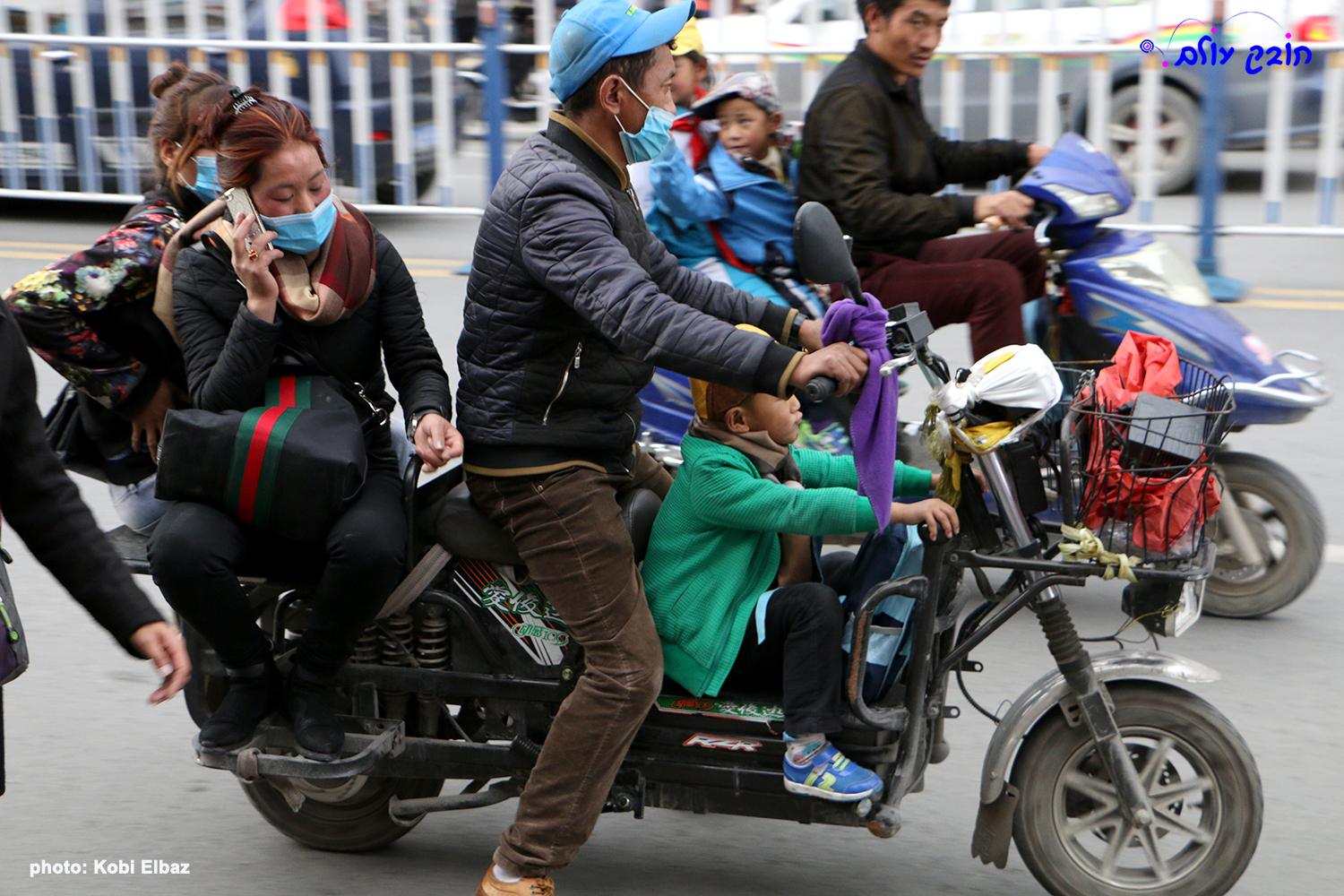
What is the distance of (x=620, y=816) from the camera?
12.2 feet

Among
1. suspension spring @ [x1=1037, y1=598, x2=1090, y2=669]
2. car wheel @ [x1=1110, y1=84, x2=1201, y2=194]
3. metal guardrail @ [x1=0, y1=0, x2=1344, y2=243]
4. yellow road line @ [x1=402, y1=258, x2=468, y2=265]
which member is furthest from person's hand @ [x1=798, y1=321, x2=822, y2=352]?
yellow road line @ [x1=402, y1=258, x2=468, y2=265]

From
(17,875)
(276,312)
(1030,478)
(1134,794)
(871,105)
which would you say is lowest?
(17,875)

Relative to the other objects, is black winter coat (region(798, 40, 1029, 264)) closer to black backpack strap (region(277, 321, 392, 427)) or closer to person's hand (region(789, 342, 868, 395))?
black backpack strap (region(277, 321, 392, 427))

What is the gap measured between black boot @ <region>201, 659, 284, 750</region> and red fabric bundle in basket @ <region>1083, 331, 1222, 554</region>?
1.73 metres

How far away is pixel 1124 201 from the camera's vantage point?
4711 mm

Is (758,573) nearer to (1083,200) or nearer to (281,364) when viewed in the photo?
(281,364)

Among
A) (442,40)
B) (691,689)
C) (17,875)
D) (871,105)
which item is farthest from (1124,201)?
(442,40)

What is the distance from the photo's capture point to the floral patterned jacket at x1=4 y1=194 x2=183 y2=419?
3193mm

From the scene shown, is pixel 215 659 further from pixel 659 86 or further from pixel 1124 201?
pixel 1124 201

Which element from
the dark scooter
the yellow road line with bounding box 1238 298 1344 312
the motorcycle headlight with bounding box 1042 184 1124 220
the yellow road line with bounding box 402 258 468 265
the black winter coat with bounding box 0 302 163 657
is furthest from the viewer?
the yellow road line with bounding box 402 258 468 265

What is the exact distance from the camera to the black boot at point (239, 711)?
10.2 ft

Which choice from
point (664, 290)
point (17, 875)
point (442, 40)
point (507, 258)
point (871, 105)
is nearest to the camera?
point (507, 258)

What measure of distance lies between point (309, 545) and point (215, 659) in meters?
0.40
